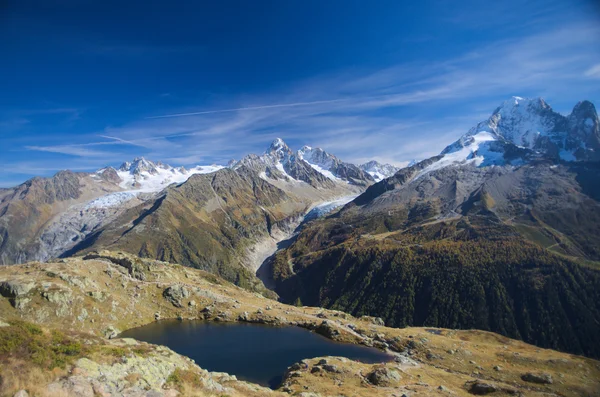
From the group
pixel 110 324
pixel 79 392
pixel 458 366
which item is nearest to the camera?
pixel 79 392

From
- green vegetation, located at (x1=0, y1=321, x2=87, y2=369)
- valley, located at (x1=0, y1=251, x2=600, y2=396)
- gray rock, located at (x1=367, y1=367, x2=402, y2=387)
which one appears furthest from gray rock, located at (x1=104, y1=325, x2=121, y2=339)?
gray rock, located at (x1=367, y1=367, x2=402, y2=387)

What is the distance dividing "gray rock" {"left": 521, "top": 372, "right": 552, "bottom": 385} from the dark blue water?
31.7 meters

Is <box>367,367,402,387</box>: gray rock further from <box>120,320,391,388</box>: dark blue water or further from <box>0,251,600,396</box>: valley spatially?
<box>120,320,391,388</box>: dark blue water

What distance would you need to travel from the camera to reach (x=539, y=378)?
226 ft

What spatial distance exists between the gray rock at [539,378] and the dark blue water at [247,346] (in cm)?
3168

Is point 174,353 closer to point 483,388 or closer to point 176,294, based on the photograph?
point 483,388

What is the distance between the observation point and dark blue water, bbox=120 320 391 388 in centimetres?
7622

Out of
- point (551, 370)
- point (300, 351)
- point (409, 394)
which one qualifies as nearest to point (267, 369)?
point (300, 351)

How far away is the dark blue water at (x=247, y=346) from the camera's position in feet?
250

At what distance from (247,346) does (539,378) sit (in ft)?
235

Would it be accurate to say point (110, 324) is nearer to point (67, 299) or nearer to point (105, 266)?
point (67, 299)

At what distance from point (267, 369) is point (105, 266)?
7973 cm

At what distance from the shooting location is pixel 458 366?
80.7m

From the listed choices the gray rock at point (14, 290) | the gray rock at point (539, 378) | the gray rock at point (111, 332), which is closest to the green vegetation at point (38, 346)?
the gray rock at point (111, 332)
